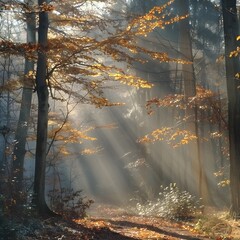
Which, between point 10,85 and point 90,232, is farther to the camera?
point 10,85

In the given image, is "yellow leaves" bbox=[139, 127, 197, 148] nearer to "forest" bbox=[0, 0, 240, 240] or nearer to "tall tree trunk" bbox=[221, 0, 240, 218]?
"forest" bbox=[0, 0, 240, 240]

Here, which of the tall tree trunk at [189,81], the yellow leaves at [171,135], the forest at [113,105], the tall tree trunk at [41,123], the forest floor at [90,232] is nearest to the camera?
the forest floor at [90,232]

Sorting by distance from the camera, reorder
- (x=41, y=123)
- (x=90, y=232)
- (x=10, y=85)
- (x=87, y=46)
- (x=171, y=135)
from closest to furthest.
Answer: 1. (x=90, y=232)
2. (x=87, y=46)
3. (x=41, y=123)
4. (x=10, y=85)
5. (x=171, y=135)

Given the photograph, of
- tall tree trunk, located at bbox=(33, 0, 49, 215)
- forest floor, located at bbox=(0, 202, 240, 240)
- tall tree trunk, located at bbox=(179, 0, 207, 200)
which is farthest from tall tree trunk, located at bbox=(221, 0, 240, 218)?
tall tree trunk, located at bbox=(33, 0, 49, 215)

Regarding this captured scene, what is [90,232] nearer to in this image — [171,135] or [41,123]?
[41,123]

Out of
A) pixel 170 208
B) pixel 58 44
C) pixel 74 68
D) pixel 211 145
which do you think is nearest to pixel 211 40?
pixel 211 145

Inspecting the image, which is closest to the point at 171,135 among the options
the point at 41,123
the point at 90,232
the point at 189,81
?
the point at 189,81

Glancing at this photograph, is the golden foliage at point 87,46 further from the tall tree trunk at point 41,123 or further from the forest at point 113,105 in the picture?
the tall tree trunk at point 41,123

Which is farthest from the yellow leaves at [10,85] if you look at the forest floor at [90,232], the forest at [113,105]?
the forest floor at [90,232]

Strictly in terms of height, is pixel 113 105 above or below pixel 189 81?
below

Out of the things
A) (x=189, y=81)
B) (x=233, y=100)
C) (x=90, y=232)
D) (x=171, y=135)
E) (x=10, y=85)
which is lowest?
(x=90, y=232)

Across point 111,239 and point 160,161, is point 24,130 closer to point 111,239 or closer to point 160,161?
point 111,239

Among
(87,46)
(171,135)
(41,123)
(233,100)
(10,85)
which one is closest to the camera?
(87,46)

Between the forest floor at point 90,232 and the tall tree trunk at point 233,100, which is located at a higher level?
the tall tree trunk at point 233,100
